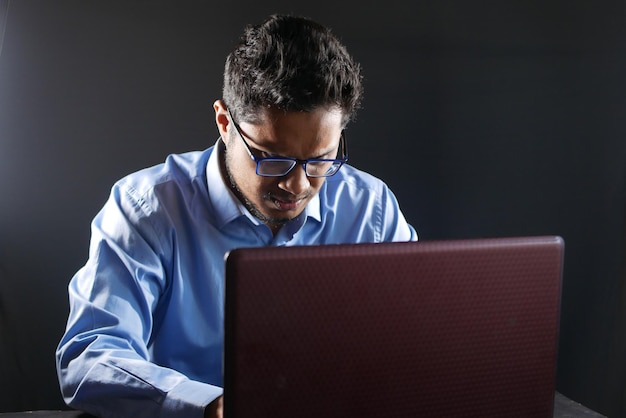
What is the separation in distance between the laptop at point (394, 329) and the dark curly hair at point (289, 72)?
67cm

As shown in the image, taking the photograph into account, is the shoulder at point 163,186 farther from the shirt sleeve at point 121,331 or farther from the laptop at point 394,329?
the laptop at point 394,329

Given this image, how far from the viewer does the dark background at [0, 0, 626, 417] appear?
1.79 meters

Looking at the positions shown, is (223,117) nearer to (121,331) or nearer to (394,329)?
(121,331)

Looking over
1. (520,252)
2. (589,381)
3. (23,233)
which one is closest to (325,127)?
(520,252)

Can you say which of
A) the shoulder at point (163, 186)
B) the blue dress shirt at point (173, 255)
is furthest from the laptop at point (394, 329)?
the shoulder at point (163, 186)

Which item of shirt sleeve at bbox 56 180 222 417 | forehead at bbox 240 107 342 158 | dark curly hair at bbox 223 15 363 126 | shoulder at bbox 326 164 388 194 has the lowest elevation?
shirt sleeve at bbox 56 180 222 417

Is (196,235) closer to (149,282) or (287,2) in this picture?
(149,282)

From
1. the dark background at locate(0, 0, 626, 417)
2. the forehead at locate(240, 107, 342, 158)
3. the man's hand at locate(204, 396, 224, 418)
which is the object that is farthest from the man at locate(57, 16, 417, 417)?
the dark background at locate(0, 0, 626, 417)

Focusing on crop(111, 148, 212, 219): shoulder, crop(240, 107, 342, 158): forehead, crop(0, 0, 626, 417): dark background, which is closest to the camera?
crop(240, 107, 342, 158): forehead

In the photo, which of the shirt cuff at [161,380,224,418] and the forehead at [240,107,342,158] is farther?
the forehead at [240,107,342,158]

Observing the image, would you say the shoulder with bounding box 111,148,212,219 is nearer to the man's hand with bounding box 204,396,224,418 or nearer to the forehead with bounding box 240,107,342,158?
the forehead with bounding box 240,107,342,158

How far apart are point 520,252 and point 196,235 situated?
32.9 inches

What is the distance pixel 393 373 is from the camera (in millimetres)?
584

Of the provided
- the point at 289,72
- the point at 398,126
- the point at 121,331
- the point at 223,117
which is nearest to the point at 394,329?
the point at 121,331
